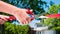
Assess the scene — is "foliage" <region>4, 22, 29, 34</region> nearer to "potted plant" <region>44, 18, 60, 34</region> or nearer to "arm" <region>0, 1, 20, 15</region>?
"arm" <region>0, 1, 20, 15</region>

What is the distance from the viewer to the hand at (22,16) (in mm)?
4426

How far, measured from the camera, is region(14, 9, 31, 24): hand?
4.43m

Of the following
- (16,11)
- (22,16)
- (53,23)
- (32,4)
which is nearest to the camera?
(53,23)

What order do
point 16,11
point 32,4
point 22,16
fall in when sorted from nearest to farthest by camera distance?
1. point 22,16
2. point 16,11
3. point 32,4

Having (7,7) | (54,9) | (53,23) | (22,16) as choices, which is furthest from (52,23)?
(7,7)

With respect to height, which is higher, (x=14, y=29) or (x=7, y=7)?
(x=7, y=7)

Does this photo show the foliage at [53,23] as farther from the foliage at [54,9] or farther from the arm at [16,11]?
the arm at [16,11]

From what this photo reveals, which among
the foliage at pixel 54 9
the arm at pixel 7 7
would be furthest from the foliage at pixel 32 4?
the foliage at pixel 54 9

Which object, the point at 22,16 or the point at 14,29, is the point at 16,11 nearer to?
the point at 22,16

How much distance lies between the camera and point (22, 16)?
14.6 feet

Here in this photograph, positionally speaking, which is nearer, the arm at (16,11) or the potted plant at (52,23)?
the potted plant at (52,23)

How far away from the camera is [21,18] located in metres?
4.45

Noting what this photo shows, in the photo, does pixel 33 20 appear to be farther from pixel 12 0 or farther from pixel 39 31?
pixel 12 0

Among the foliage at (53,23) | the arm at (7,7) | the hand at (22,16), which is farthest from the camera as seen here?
the arm at (7,7)
